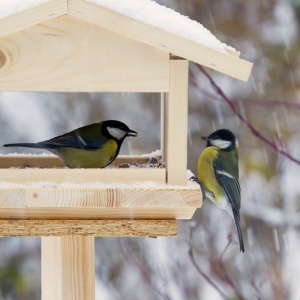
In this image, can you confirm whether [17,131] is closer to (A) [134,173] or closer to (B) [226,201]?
(B) [226,201]

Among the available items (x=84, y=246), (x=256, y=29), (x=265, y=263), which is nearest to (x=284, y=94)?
(x=256, y=29)

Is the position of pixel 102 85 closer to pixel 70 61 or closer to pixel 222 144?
pixel 70 61

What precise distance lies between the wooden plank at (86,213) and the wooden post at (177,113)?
0.61ft

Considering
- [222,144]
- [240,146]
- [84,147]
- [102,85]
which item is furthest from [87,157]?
[240,146]

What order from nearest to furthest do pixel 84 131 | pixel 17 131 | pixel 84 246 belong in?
pixel 84 246 → pixel 84 131 → pixel 17 131

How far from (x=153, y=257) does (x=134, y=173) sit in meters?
2.73

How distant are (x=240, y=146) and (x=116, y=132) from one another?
2.16 metres

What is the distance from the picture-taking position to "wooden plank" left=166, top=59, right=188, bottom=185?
1693mm

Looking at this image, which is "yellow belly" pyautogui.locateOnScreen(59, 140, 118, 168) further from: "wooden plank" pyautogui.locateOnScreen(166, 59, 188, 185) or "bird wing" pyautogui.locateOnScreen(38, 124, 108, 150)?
"wooden plank" pyautogui.locateOnScreen(166, 59, 188, 185)

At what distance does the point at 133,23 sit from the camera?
1.54 metres

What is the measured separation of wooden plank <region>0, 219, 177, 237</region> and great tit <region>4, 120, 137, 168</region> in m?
0.41

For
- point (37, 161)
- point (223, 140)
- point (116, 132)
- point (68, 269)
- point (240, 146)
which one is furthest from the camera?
point (240, 146)

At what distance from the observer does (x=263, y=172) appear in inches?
160

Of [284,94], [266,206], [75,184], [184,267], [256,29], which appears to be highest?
[256,29]
